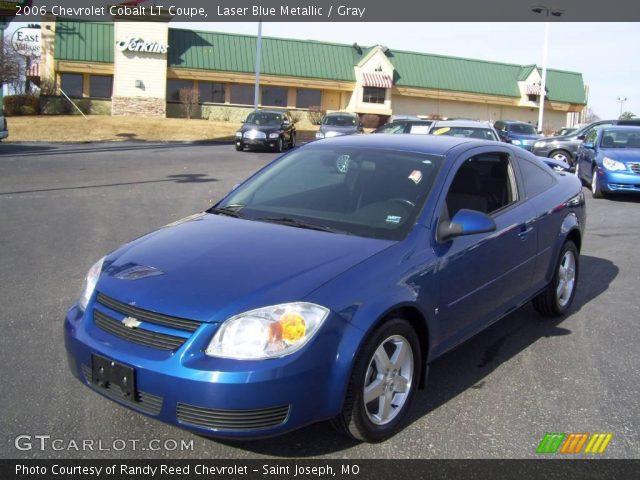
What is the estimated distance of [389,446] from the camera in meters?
3.41

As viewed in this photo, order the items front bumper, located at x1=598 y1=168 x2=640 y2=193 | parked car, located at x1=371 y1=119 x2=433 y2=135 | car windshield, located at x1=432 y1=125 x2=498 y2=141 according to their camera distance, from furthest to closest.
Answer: parked car, located at x1=371 y1=119 x2=433 y2=135 → car windshield, located at x1=432 y1=125 x2=498 y2=141 → front bumper, located at x1=598 y1=168 x2=640 y2=193

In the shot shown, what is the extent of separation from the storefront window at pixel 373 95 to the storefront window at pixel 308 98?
3.39 metres

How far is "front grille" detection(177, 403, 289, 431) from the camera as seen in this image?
2906 millimetres

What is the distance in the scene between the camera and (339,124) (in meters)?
24.8

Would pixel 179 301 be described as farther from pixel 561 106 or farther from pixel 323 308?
pixel 561 106

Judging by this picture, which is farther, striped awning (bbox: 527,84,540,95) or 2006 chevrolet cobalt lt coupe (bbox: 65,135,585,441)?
striped awning (bbox: 527,84,540,95)

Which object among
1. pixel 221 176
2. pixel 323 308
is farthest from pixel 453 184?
pixel 221 176

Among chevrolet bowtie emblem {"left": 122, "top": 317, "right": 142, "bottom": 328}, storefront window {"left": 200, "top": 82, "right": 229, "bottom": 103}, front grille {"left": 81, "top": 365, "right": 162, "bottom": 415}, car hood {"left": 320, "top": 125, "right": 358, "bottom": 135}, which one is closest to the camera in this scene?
front grille {"left": 81, "top": 365, "right": 162, "bottom": 415}

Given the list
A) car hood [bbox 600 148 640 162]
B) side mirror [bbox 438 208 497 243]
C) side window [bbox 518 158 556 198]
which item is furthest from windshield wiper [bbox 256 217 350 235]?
car hood [bbox 600 148 640 162]

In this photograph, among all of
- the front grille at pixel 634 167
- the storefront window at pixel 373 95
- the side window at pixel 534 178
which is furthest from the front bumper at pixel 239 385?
the storefront window at pixel 373 95

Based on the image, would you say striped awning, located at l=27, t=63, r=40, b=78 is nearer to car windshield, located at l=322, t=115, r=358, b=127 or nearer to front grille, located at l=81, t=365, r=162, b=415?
car windshield, located at l=322, t=115, r=358, b=127

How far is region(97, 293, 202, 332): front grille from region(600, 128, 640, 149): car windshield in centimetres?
1324

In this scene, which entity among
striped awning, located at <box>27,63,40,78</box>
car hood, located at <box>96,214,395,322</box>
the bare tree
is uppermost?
striped awning, located at <box>27,63,40,78</box>

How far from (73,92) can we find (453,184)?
139 ft
